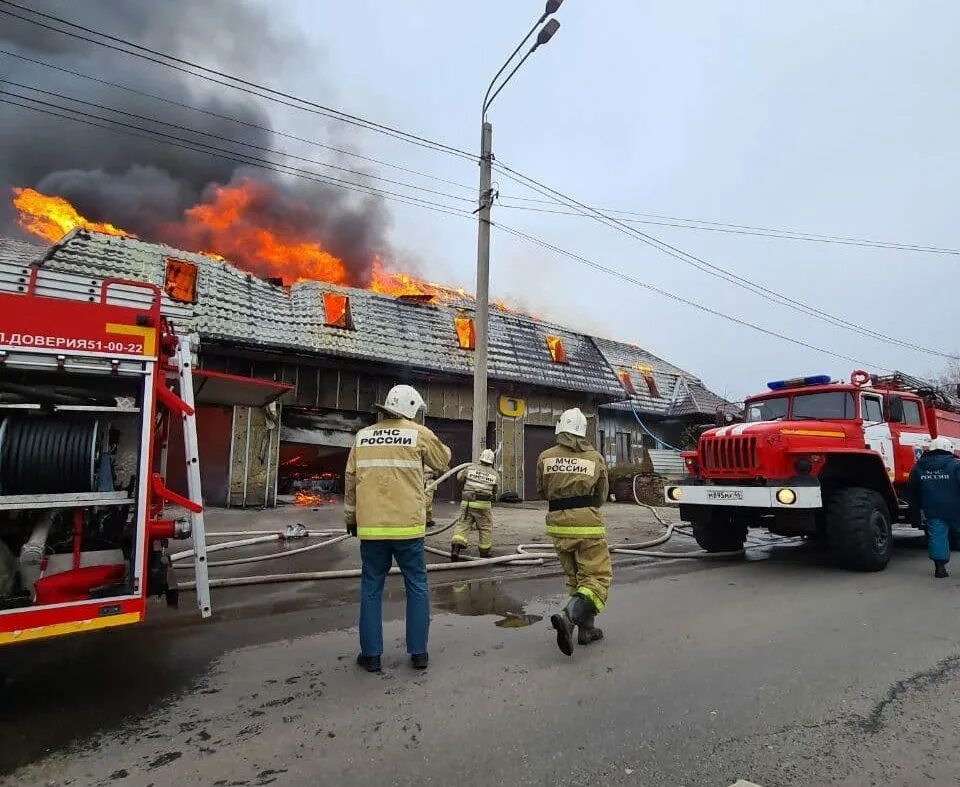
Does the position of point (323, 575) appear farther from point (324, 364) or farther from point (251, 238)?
point (251, 238)

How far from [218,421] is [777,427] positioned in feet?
33.5

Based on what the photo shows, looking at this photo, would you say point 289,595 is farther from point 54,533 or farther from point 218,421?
point 218,421

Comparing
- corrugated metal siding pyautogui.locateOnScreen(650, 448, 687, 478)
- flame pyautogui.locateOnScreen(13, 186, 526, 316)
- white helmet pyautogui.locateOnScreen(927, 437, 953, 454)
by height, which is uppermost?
flame pyautogui.locateOnScreen(13, 186, 526, 316)

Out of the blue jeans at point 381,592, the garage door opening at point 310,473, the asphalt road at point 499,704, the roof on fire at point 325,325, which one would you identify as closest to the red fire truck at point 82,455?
the asphalt road at point 499,704

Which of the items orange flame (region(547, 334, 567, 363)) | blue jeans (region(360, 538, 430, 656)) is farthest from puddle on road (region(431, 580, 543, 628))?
orange flame (region(547, 334, 567, 363))

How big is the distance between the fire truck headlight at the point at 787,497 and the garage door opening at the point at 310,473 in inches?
378

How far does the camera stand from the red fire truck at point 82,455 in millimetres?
3002

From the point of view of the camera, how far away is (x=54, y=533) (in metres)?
3.32

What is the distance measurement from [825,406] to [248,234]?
16.3 meters

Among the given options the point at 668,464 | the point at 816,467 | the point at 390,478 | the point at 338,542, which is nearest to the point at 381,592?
the point at 390,478

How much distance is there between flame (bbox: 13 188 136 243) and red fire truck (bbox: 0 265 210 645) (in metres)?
15.3

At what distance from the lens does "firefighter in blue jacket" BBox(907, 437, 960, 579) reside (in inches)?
256

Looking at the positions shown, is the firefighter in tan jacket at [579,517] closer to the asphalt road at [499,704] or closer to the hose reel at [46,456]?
the asphalt road at [499,704]

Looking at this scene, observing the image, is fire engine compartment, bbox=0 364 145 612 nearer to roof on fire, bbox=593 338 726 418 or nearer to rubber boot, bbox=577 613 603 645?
rubber boot, bbox=577 613 603 645
